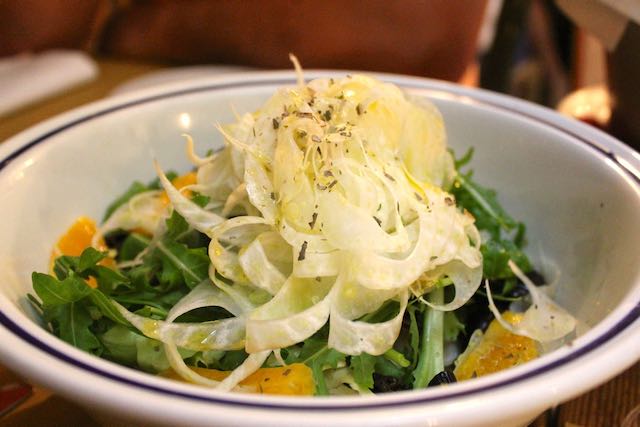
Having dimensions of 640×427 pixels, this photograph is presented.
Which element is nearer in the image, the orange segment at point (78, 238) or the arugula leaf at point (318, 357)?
the arugula leaf at point (318, 357)

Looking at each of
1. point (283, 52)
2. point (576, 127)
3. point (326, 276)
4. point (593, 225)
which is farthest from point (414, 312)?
point (283, 52)

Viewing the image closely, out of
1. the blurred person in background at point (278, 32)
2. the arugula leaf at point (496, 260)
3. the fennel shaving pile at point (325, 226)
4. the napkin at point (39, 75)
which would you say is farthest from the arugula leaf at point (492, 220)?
the napkin at point (39, 75)

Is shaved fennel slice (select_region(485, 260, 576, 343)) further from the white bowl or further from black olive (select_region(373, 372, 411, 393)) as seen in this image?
black olive (select_region(373, 372, 411, 393))

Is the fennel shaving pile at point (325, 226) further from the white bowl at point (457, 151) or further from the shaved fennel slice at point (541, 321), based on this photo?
the white bowl at point (457, 151)

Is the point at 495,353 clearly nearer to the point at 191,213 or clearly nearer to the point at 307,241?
the point at 307,241

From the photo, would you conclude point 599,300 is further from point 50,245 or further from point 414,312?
point 50,245

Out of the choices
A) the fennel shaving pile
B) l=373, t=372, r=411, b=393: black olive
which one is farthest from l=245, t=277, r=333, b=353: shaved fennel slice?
l=373, t=372, r=411, b=393: black olive

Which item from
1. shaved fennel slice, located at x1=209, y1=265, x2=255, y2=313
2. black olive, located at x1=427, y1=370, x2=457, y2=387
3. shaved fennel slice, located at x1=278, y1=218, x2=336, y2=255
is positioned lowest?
black olive, located at x1=427, y1=370, x2=457, y2=387
